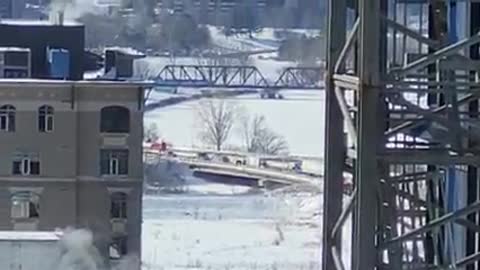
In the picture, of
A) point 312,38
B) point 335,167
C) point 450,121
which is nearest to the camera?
point 450,121

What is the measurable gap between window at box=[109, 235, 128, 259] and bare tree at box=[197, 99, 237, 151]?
1.28ft

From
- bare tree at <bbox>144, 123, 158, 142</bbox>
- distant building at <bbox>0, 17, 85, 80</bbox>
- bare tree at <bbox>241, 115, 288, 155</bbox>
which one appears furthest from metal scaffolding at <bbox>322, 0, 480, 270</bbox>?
distant building at <bbox>0, 17, 85, 80</bbox>

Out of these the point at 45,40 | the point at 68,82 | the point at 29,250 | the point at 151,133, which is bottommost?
the point at 29,250

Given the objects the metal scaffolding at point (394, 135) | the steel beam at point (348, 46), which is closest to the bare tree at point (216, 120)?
the metal scaffolding at point (394, 135)

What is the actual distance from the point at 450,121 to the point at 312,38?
108cm

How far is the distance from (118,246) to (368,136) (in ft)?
4.78

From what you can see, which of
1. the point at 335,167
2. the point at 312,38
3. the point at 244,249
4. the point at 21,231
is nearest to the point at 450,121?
the point at 335,167

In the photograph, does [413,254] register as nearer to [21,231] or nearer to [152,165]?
[152,165]

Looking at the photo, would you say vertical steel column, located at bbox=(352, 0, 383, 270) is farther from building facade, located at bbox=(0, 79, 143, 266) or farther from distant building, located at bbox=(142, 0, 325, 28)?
building facade, located at bbox=(0, 79, 143, 266)

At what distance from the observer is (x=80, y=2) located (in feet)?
9.71

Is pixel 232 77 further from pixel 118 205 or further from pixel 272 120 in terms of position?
pixel 118 205

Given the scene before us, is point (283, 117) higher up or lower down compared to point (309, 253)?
higher up

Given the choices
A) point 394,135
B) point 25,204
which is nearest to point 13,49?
point 25,204

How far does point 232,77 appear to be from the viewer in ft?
9.65
